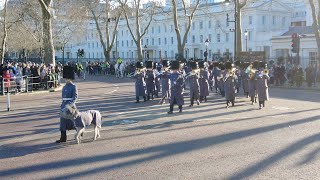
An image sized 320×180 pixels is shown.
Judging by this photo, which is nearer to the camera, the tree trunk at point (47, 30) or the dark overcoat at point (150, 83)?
the dark overcoat at point (150, 83)

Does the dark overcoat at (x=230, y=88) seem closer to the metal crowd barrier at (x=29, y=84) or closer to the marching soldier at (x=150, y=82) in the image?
the marching soldier at (x=150, y=82)

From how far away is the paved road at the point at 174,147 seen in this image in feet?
26.0

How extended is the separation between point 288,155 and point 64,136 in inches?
213

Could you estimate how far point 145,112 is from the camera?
53.5 feet

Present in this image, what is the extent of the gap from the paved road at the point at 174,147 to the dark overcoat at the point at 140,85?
3540mm

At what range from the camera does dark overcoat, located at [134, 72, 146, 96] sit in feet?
64.5

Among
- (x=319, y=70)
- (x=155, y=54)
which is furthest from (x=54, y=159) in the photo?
(x=155, y=54)

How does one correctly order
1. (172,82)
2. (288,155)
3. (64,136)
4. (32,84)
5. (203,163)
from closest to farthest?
(203,163), (288,155), (64,136), (172,82), (32,84)

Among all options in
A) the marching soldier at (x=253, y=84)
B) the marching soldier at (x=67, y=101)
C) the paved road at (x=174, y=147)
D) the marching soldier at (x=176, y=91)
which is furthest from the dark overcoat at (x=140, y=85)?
the marching soldier at (x=67, y=101)

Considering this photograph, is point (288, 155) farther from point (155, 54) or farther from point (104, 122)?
point (155, 54)

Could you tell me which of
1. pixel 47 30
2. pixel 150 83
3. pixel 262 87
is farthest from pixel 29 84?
pixel 262 87

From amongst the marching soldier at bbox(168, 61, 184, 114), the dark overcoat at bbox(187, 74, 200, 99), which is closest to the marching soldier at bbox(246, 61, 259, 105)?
the dark overcoat at bbox(187, 74, 200, 99)

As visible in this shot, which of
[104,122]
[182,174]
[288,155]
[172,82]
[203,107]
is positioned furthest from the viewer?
[203,107]

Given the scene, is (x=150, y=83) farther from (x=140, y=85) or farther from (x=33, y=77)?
(x=33, y=77)
